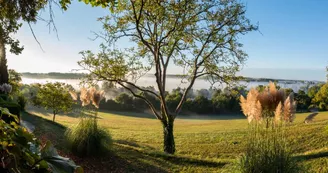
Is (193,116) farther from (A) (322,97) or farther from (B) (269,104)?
(B) (269,104)

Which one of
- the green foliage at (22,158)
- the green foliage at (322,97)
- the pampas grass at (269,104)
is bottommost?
the green foliage at (22,158)

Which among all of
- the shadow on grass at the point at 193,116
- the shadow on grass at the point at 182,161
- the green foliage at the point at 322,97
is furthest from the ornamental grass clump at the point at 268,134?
the shadow on grass at the point at 193,116

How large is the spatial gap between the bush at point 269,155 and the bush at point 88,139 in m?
3.61

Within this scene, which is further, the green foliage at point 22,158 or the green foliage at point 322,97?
the green foliage at point 322,97

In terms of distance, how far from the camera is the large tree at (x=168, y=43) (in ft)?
32.3

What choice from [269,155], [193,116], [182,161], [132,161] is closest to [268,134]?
[269,155]

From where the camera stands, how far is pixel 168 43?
405 inches

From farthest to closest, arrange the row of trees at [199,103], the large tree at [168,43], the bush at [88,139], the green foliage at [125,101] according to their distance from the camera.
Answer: the green foliage at [125,101]
the row of trees at [199,103]
the large tree at [168,43]
the bush at [88,139]

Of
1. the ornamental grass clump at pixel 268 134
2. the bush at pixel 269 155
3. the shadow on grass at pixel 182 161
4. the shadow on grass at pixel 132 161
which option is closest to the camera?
the ornamental grass clump at pixel 268 134

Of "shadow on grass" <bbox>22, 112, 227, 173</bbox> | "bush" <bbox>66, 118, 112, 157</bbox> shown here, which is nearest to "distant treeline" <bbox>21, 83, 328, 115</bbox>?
"shadow on grass" <bbox>22, 112, 227, 173</bbox>

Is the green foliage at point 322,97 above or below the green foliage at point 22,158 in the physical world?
above

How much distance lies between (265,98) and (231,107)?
3555 cm

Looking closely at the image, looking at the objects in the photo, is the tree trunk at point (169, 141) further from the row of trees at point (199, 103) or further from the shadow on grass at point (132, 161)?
the row of trees at point (199, 103)

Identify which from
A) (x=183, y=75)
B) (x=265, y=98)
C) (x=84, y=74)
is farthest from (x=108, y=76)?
(x=265, y=98)
